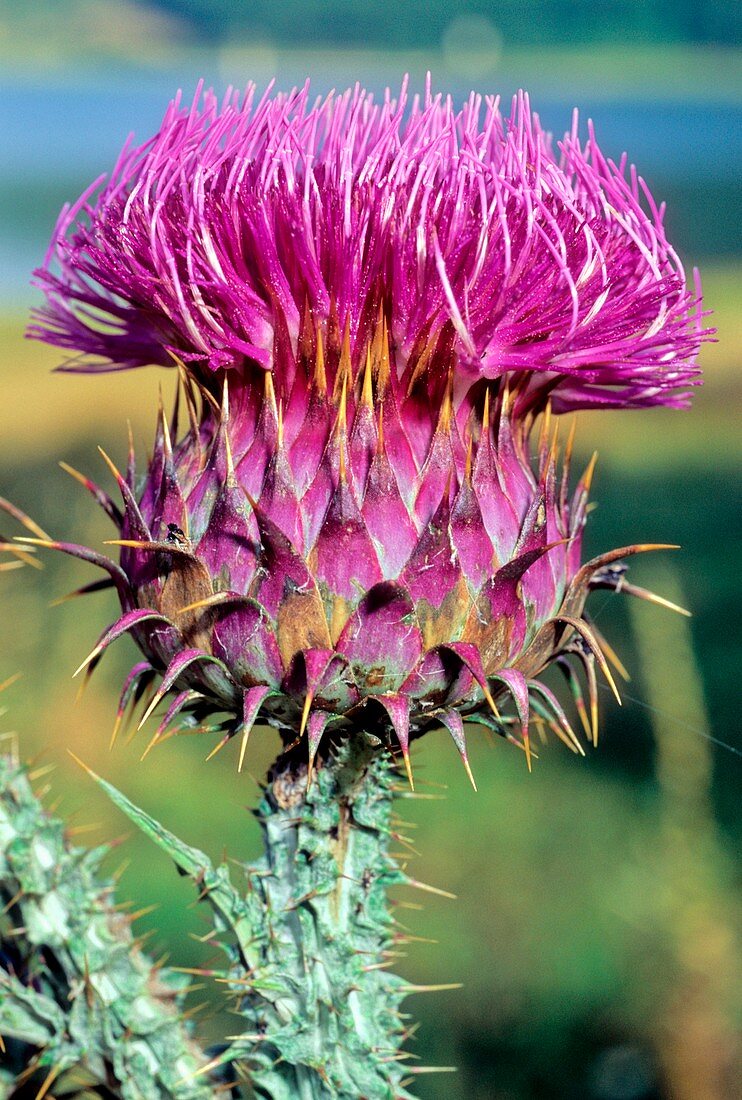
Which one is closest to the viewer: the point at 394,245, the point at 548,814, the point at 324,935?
the point at 394,245

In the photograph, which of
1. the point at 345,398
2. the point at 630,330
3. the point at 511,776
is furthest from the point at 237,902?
the point at 511,776

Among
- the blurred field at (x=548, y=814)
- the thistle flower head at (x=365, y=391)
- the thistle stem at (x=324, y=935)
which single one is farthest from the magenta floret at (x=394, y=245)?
the blurred field at (x=548, y=814)

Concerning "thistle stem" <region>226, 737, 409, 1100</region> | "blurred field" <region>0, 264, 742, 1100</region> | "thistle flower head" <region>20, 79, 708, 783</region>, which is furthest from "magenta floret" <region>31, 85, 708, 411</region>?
"blurred field" <region>0, 264, 742, 1100</region>

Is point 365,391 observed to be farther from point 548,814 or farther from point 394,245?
point 548,814

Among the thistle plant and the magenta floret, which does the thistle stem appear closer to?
the thistle plant

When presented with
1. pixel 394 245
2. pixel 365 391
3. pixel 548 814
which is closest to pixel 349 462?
pixel 365 391

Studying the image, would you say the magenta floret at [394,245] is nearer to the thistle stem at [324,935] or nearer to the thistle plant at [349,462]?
the thistle plant at [349,462]

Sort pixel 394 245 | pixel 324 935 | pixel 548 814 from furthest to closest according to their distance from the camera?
pixel 548 814 → pixel 324 935 → pixel 394 245

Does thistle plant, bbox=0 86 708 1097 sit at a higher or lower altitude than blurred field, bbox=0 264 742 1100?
higher
